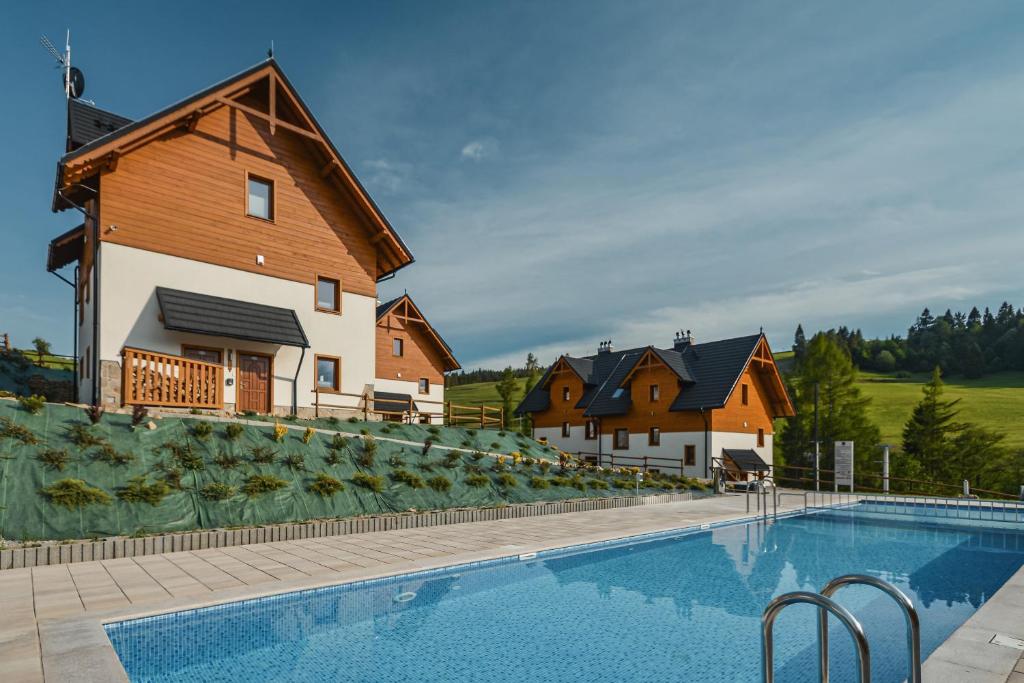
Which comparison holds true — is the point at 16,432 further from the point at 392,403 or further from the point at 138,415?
the point at 392,403

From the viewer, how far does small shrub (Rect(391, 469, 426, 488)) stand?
14.7m

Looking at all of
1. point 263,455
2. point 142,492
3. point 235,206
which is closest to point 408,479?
point 263,455

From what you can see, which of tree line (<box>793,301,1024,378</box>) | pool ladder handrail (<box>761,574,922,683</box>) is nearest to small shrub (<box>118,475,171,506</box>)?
pool ladder handrail (<box>761,574,922,683</box>)

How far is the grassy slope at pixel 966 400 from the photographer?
2313 inches

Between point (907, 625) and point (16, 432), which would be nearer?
point (907, 625)

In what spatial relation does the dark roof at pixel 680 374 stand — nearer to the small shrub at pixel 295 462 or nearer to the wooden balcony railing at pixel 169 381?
the small shrub at pixel 295 462

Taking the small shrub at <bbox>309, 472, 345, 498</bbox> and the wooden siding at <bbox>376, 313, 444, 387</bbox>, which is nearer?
the small shrub at <bbox>309, 472, 345, 498</bbox>

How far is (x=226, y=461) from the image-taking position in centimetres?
1271

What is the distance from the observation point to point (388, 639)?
664 cm

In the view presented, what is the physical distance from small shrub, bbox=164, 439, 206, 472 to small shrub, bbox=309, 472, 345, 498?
2.25 meters

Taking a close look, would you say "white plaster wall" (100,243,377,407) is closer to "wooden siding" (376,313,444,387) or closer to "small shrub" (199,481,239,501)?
"small shrub" (199,481,239,501)

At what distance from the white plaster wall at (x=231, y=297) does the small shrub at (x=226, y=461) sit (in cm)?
449

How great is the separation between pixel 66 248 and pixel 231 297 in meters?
7.58

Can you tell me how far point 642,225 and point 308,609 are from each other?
16.6 m
